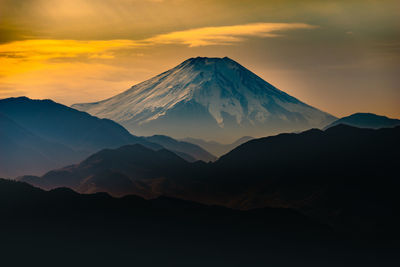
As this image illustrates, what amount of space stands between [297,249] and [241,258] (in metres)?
12.7

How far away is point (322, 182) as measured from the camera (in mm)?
187375

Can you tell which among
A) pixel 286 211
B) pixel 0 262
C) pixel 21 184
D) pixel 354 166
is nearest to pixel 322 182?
pixel 354 166

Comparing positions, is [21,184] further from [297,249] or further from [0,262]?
[297,249]

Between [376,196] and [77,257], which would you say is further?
[376,196]

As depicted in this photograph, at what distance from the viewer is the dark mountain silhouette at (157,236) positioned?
121m

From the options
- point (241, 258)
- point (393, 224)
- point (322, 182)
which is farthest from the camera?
point (322, 182)

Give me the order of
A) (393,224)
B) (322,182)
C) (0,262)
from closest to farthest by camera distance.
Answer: (0,262) → (393,224) → (322,182)

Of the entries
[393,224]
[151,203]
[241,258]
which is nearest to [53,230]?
[151,203]

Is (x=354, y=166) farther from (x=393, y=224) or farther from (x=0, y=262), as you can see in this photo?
(x=0, y=262)

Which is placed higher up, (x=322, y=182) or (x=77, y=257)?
(x=322, y=182)

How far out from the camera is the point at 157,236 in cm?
12988

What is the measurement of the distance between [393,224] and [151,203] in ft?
198

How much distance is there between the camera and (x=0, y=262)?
4498 inches

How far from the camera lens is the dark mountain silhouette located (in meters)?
121
